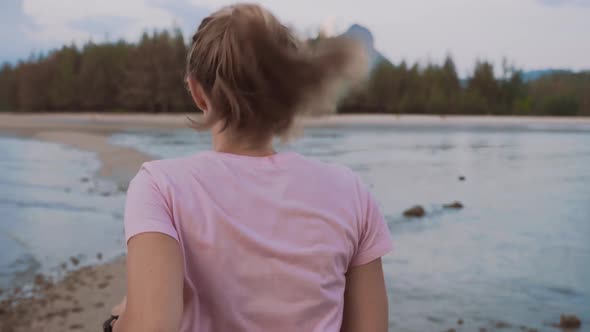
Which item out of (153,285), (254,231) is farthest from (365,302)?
(153,285)

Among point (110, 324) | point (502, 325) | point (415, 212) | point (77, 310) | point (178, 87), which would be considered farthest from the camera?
point (178, 87)

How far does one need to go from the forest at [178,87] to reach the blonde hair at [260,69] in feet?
143

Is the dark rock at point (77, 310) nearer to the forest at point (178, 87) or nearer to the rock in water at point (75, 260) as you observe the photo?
the rock in water at point (75, 260)

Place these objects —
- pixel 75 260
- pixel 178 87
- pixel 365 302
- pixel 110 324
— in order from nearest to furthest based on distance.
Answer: pixel 110 324, pixel 365 302, pixel 75 260, pixel 178 87

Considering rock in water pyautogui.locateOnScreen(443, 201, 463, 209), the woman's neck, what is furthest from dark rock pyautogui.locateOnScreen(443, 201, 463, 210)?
the woman's neck

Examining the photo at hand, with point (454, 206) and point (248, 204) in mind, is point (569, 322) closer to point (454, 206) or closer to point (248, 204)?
point (248, 204)

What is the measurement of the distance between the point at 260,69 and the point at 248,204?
0.19m

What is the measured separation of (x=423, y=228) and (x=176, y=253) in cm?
515

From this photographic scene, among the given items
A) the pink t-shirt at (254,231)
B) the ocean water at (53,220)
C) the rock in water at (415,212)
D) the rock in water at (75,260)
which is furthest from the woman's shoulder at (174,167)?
the rock in water at (415,212)

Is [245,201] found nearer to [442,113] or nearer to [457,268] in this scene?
[457,268]

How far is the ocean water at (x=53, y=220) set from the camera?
4.51 metres

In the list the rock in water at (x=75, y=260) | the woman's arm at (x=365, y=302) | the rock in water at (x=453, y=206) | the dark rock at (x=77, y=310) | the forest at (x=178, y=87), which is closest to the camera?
the woman's arm at (x=365, y=302)

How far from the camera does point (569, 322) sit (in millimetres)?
3547

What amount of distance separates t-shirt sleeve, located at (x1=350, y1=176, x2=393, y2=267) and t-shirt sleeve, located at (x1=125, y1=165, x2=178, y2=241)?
1.06ft
